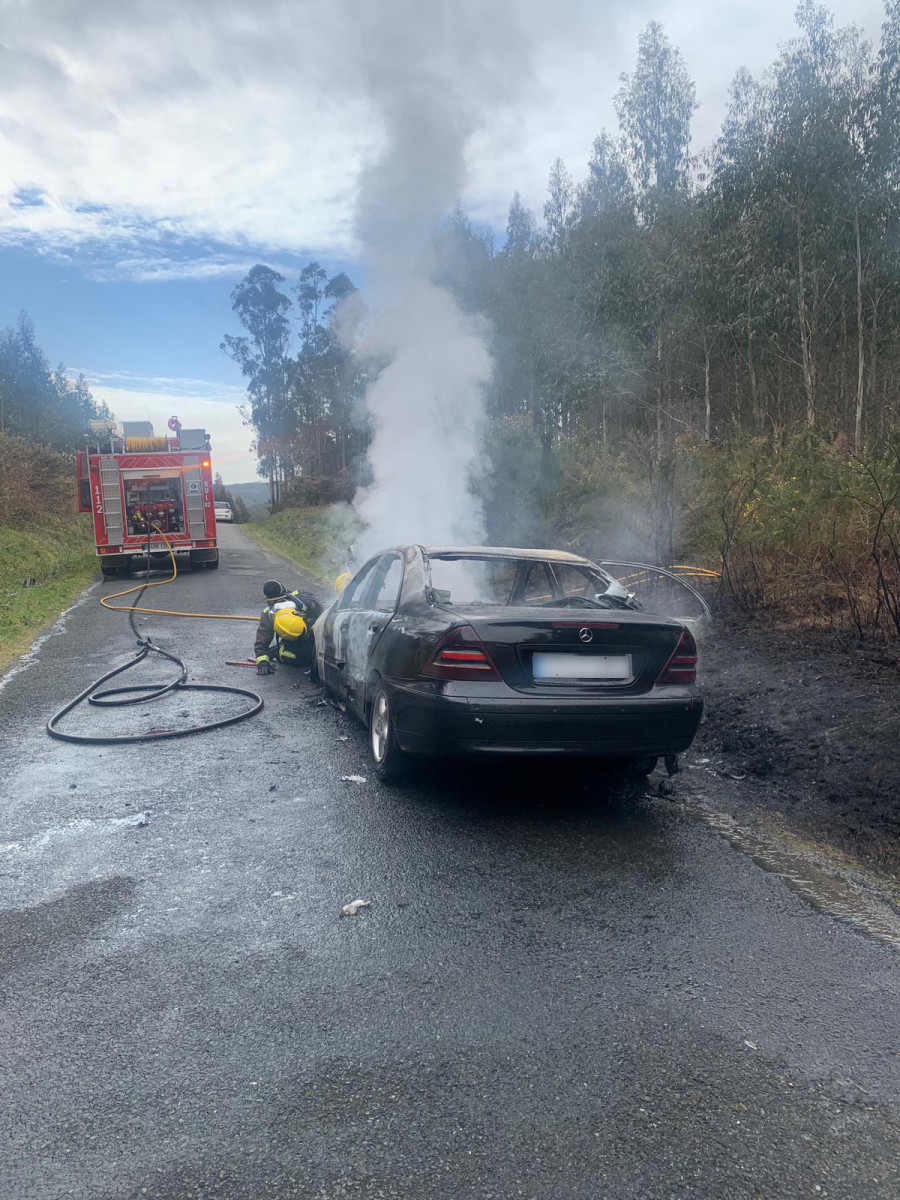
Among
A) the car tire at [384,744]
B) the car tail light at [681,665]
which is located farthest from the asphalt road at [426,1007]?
the car tail light at [681,665]

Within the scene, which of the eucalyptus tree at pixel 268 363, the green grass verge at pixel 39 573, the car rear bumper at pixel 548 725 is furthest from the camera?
the eucalyptus tree at pixel 268 363

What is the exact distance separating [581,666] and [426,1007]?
82.9 inches

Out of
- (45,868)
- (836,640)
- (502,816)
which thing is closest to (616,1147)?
(502,816)

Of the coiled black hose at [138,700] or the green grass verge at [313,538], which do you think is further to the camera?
the green grass verge at [313,538]

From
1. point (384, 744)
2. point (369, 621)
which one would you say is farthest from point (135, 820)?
point (369, 621)

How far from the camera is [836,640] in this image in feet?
24.1

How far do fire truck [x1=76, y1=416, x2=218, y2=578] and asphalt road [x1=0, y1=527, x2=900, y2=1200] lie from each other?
15.3 metres

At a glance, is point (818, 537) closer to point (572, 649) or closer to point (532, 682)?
point (572, 649)

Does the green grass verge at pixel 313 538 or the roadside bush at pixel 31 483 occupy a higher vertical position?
the roadside bush at pixel 31 483

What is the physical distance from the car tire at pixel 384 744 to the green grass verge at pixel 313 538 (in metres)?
12.5

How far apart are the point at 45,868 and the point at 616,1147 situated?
291 centimetres

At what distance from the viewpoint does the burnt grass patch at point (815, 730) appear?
4621 millimetres

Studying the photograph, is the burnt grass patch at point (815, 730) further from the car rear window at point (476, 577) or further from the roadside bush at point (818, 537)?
the car rear window at point (476, 577)

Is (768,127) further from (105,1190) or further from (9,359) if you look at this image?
(9,359)
